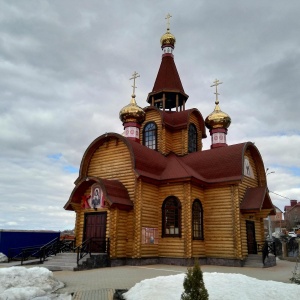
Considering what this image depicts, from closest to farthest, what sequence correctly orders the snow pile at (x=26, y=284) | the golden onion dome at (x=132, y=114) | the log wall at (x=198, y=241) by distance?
the snow pile at (x=26, y=284) < the log wall at (x=198, y=241) < the golden onion dome at (x=132, y=114)

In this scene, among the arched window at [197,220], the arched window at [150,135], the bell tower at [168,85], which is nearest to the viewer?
the arched window at [197,220]

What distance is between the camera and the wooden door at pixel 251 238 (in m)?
15.6

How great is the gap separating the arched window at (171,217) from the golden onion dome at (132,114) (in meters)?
5.83

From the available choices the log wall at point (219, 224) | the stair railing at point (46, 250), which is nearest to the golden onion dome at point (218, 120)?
the log wall at point (219, 224)

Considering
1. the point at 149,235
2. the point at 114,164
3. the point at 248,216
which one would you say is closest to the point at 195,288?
the point at 149,235

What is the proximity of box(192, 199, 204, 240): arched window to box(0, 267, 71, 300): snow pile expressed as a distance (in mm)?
7627

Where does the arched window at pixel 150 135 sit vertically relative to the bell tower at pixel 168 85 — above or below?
below

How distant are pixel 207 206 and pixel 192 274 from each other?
1038 cm

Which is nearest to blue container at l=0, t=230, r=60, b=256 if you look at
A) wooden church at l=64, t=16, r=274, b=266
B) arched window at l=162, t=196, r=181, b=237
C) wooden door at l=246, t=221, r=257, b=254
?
wooden church at l=64, t=16, r=274, b=266

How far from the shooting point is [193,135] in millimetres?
20453

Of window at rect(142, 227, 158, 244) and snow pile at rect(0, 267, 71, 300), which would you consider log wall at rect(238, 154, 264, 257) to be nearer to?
window at rect(142, 227, 158, 244)

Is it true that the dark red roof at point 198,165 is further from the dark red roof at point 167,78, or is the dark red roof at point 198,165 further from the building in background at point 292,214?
the building in background at point 292,214

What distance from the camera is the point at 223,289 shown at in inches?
255

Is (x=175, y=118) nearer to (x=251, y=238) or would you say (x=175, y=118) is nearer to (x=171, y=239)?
(x=251, y=238)
